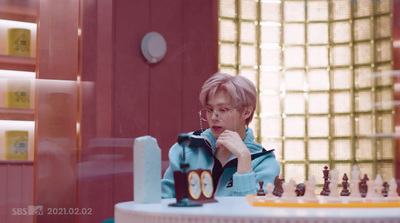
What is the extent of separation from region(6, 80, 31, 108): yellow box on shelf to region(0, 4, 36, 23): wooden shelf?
0.36 metres

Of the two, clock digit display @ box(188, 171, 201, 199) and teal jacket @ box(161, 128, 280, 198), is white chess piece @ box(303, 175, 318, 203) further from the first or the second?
teal jacket @ box(161, 128, 280, 198)

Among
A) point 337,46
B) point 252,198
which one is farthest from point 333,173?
point 337,46

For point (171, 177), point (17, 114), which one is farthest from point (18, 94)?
point (171, 177)

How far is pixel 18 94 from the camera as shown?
3.01 m

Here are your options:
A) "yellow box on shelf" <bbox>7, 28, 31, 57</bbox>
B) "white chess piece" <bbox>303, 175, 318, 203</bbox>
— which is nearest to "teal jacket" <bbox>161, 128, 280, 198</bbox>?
"white chess piece" <bbox>303, 175, 318, 203</bbox>

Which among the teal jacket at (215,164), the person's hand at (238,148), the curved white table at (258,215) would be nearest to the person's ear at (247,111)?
the teal jacket at (215,164)

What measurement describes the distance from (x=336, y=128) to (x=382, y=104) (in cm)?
41

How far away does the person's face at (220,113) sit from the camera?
7.14ft

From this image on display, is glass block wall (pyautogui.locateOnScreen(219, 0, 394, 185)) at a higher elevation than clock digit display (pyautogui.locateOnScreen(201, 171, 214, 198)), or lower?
higher

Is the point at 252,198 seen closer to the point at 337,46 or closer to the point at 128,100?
the point at 128,100

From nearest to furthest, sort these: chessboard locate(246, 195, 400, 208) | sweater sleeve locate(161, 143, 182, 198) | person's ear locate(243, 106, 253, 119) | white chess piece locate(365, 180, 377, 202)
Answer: chessboard locate(246, 195, 400, 208)
white chess piece locate(365, 180, 377, 202)
sweater sleeve locate(161, 143, 182, 198)
person's ear locate(243, 106, 253, 119)

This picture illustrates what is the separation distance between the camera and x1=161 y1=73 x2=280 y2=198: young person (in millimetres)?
2047

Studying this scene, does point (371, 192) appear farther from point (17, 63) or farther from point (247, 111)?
point (17, 63)

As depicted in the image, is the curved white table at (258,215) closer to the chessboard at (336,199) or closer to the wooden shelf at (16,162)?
the chessboard at (336,199)
